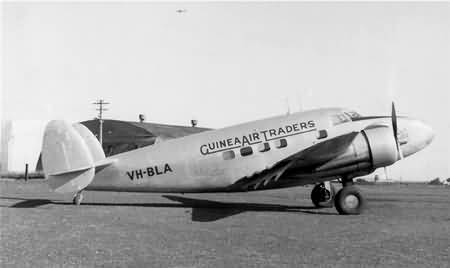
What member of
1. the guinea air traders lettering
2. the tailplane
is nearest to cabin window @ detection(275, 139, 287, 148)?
the guinea air traders lettering

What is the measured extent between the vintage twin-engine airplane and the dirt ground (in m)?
0.90

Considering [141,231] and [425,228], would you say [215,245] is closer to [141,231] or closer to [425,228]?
[141,231]

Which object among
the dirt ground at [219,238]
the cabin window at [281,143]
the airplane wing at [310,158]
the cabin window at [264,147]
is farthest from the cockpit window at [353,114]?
the dirt ground at [219,238]

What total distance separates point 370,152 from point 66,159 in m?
9.16

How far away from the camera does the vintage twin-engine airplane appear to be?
12.5 m

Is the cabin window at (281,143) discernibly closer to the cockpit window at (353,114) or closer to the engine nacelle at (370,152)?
the engine nacelle at (370,152)

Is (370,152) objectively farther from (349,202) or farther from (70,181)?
(70,181)

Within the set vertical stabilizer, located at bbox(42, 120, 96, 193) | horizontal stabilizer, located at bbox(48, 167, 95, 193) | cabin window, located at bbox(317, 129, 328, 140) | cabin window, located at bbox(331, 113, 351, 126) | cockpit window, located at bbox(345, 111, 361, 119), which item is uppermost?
cockpit window, located at bbox(345, 111, 361, 119)

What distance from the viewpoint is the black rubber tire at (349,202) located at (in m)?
12.4

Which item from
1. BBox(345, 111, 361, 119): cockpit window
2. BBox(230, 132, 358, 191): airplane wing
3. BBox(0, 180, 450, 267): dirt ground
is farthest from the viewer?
BBox(345, 111, 361, 119): cockpit window

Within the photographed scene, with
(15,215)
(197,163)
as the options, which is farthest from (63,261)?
(197,163)

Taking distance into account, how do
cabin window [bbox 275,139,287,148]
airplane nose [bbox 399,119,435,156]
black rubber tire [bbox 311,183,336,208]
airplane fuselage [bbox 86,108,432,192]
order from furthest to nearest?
black rubber tire [bbox 311,183,336,208]
airplane nose [bbox 399,119,435,156]
cabin window [bbox 275,139,287,148]
airplane fuselage [bbox 86,108,432,192]

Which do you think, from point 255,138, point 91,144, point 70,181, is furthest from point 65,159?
point 255,138

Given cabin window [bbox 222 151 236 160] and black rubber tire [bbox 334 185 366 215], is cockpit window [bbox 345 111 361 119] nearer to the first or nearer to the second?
black rubber tire [bbox 334 185 366 215]
